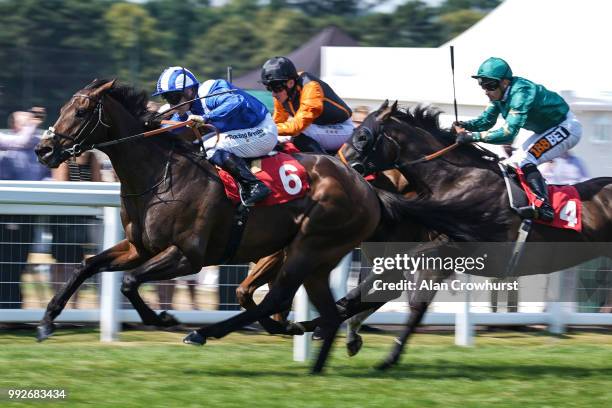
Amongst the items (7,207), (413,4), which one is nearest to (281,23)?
(413,4)

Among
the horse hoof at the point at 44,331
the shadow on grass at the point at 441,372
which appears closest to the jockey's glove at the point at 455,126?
the shadow on grass at the point at 441,372

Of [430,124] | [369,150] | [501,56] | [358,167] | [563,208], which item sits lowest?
[563,208]

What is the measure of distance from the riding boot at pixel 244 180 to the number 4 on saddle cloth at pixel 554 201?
5.96 ft

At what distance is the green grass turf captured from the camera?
5934 mm

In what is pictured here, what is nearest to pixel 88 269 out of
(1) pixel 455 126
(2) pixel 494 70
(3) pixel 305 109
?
(3) pixel 305 109

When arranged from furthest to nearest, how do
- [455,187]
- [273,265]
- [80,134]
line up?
1. [273,265]
2. [455,187]
3. [80,134]

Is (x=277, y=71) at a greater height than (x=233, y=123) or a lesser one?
greater

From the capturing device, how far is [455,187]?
7.74 meters

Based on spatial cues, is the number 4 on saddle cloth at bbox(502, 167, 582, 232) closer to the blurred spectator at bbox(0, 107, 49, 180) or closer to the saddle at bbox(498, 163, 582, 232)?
the saddle at bbox(498, 163, 582, 232)

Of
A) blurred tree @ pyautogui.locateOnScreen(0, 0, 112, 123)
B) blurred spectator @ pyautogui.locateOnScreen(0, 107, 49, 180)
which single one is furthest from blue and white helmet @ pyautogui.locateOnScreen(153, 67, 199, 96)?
blurred tree @ pyautogui.locateOnScreen(0, 0, 112, 123)

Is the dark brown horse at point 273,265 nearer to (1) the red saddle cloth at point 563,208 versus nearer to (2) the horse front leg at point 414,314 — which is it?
(2) the horse front leg at point 414,314

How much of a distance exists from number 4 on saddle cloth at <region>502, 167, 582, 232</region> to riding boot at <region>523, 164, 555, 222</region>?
3 cm

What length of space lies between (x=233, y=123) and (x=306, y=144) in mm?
1064

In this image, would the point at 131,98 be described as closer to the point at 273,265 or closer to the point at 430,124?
the point at 273,265
